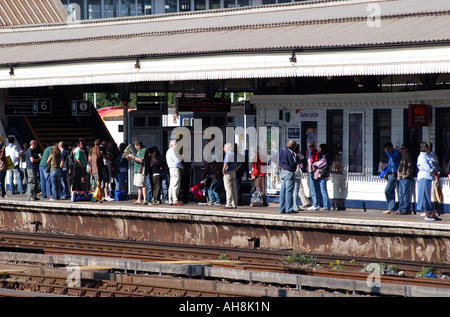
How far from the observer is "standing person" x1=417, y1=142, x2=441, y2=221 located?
1659 centimetres

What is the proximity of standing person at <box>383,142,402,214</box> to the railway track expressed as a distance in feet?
8.29

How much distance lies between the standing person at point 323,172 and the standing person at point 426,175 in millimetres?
2505

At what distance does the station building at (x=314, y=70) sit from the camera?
56.9 feet

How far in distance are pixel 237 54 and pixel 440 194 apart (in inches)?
214

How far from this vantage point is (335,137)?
19.2m

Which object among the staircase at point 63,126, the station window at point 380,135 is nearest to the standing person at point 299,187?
the station window at point 380,135

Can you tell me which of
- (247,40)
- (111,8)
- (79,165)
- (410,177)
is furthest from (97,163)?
(111,8)

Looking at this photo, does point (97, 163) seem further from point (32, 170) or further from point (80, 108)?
point (80, 108)

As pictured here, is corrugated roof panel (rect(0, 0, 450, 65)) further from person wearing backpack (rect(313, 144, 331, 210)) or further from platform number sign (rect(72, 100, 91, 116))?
person wearing backpack (rect(313, 144, 331, 210))

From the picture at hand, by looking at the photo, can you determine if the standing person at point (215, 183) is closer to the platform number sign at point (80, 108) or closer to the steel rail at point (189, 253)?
the steel rail at point (189, 253)

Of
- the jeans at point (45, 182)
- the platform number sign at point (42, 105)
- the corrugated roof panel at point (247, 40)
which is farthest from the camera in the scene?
the platform number sign at point (42, 105)

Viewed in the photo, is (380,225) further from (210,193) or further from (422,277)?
(210,193)

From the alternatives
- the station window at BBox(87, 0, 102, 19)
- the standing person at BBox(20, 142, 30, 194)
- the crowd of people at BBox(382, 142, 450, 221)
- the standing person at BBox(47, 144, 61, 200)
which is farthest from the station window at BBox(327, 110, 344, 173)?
the station window at BBox(87, 0, 102, 19)

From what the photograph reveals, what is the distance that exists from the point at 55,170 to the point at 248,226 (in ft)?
21.3
